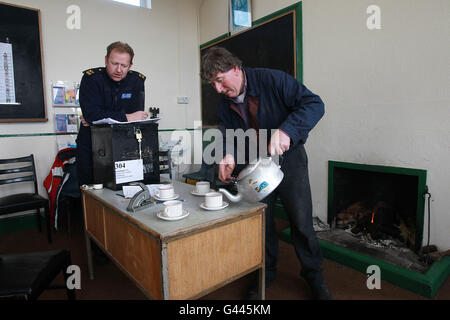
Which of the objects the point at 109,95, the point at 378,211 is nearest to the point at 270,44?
the point at 109,95

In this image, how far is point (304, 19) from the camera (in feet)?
8.82

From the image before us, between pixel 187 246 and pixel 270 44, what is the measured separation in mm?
2546

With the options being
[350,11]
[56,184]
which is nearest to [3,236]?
[56,184]

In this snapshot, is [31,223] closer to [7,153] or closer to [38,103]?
[7,153]

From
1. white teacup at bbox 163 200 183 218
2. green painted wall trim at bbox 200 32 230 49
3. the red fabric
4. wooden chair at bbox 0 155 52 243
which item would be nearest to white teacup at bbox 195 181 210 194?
white teacup at bbox 163 200 183 218

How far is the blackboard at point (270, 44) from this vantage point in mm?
2809

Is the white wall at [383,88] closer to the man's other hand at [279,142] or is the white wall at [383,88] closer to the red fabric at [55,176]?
the man's other hand at [279,142]

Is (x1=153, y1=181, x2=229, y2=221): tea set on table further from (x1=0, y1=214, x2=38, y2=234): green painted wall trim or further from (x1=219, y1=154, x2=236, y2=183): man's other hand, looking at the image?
(x1=0, y1=214, x2=38, y2=234): green painted wall trim

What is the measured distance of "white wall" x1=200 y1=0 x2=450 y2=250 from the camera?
1930 mm

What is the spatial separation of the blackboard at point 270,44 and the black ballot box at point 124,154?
5.65 feet

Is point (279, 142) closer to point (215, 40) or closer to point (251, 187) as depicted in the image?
point (251, 187)

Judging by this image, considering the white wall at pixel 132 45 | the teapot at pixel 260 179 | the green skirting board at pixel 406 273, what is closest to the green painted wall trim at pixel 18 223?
the white wall at pixel 132 45

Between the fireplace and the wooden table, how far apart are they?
1.25 m
